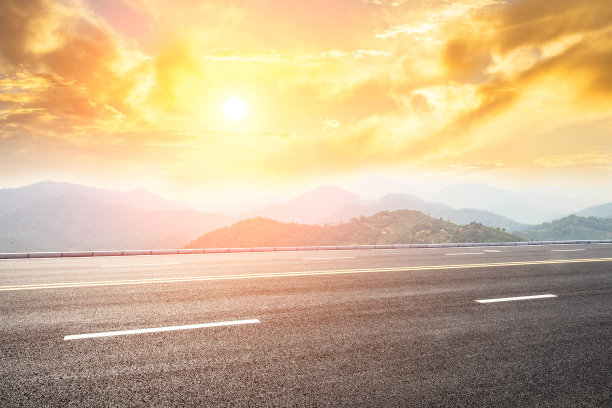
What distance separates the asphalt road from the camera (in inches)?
133

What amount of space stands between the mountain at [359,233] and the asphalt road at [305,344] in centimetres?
11276

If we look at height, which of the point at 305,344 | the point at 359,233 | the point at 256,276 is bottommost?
the point at 305,344

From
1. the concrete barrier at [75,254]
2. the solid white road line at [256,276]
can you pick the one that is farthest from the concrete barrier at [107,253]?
the solid white road line at [256,276]

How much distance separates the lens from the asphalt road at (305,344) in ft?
11.1

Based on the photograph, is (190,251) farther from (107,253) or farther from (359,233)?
(359,233)

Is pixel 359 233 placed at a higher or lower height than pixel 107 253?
higher

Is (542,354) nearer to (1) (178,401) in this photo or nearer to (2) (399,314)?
(2) (399,314)

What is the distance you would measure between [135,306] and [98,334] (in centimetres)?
155

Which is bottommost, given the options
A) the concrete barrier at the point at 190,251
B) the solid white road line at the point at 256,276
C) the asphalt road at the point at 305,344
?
the asphalt road at the point at 305,344

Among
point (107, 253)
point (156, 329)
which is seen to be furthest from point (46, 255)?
point (156, 329)

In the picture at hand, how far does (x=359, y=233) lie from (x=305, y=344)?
157 metres

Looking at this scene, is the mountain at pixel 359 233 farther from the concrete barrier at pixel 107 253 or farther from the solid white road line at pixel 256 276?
the solid white road line at pixel 256 276

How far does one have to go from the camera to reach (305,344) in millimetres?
4602

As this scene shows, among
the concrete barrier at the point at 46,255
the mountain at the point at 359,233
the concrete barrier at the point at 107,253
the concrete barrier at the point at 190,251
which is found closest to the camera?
the concrete barrier at the point at 46,255
